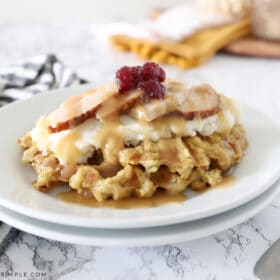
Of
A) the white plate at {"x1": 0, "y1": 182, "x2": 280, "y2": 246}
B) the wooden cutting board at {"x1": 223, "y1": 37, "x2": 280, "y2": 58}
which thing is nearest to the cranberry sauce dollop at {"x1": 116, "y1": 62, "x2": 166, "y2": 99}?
the white plate at {"x1": 0, "y1": 182, "x2": 280, "y2": 246}

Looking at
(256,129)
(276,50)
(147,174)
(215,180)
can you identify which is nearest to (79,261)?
(147,174)

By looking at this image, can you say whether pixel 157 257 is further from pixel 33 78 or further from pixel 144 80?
pixel 33 78

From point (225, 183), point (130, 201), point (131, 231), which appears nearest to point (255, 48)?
point (225, 183)

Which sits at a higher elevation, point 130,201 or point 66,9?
point 130,201

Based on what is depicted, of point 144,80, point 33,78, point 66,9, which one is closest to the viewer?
point 144,80

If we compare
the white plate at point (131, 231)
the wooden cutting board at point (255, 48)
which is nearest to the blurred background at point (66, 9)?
the wooden cutting board at point (255, 48)

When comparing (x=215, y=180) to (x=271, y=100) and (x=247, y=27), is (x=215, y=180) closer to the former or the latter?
(x=271, y=100)

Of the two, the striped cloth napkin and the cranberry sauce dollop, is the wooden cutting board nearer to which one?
the striped cloth napkin
